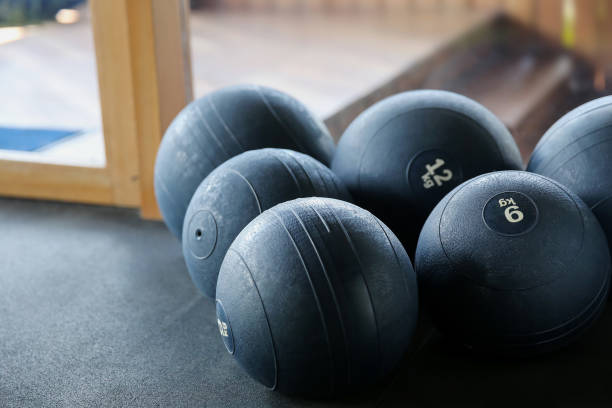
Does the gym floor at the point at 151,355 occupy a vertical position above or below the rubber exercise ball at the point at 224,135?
below

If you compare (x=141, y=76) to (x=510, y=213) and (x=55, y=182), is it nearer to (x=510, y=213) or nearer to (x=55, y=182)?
(x=55, y=182)

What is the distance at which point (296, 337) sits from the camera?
1.87 metres

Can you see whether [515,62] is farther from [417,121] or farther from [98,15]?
[98,15]

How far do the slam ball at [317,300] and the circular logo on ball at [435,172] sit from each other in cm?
53

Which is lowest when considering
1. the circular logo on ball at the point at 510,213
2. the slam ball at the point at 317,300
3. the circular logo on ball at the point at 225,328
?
the circular logo on ball at the point at 225,328

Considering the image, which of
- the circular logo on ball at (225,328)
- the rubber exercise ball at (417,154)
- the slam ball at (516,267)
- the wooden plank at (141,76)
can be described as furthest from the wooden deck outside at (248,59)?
the slam ball at (516,267)

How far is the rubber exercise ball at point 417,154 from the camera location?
8.18 feet

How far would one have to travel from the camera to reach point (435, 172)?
2496 mm

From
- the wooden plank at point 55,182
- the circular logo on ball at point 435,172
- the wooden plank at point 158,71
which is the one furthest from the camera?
the wooden plank at point 55,182

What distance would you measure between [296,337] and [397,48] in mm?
3976

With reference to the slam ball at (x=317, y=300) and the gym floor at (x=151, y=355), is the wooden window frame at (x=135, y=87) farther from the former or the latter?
the slam ball at (x=317, y=300)

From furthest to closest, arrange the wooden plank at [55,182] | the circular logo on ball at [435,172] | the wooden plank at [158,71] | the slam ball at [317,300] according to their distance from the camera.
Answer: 1. the wooden plank at [55,182]
2. the wooden plank at [158,71]
3. the circular logo on ball at [435,172]
4. the slam ball at [317,300]

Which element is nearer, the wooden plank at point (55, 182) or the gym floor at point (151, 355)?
the gym floor at point (151, 355)

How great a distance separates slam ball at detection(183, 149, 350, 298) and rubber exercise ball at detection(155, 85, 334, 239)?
0.23 meters
